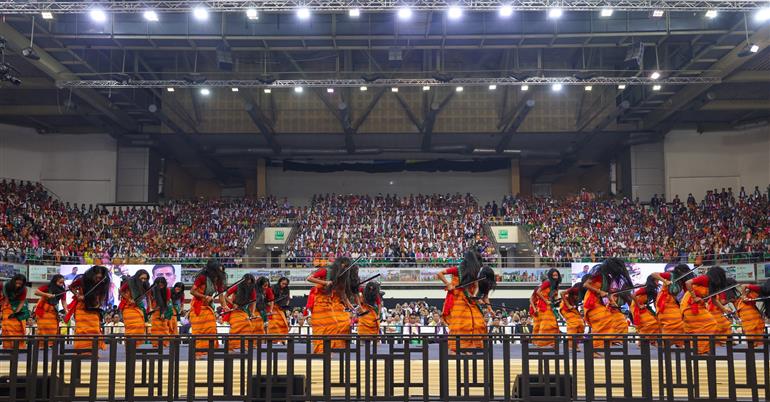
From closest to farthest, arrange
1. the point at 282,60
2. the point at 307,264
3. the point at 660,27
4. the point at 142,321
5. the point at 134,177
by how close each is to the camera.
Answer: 1. the point at 142,321
2. the point at 660,27
3. the point at 307,264
4. the point at 282,60
5. the point at 134,177

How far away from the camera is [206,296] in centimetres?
1311

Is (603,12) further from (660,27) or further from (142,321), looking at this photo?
(142,321)

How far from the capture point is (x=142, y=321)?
13484mm

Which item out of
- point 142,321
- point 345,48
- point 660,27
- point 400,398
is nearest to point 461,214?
point 345,48

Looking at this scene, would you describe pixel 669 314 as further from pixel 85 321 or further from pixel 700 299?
pixel 85 321

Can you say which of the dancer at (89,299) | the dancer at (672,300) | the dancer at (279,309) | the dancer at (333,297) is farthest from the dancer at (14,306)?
the dancer at (672,300)

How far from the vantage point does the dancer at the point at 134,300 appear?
A: 13266 mm

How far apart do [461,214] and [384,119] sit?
6146 mm

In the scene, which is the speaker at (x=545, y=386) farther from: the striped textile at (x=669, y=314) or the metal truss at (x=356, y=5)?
the metal truss at (x=356, y=5)

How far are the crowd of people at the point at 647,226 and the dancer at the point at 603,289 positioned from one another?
60.1ft

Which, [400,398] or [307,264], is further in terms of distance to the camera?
[307,264]

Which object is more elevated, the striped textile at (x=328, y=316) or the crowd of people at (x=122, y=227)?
the crowd of people at (x=122, y=227)

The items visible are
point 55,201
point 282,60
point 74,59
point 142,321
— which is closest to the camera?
point 142,321

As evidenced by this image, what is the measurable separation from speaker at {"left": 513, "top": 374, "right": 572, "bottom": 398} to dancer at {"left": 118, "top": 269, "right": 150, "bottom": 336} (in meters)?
7.37
